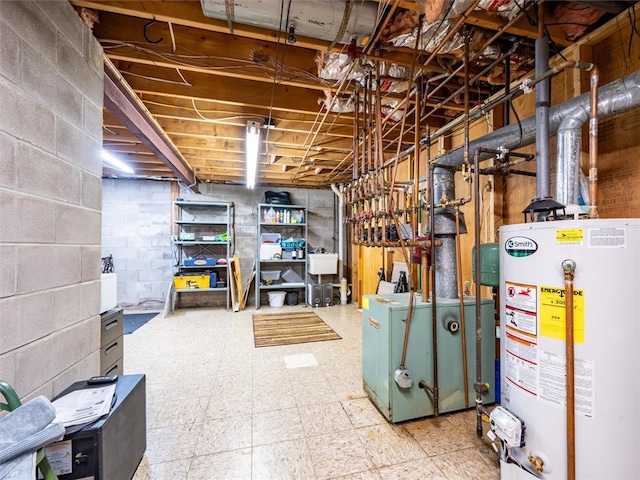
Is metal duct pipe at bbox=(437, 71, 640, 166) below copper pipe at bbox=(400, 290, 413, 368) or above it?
above

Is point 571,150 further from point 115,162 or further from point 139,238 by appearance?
point 139,238

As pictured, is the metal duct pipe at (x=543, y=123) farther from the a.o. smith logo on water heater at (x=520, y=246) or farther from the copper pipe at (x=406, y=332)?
the copper pipe at (x=406, y=332)

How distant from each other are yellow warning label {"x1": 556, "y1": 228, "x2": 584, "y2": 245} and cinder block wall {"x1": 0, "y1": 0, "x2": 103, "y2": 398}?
224cm

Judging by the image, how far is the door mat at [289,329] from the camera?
3.65m

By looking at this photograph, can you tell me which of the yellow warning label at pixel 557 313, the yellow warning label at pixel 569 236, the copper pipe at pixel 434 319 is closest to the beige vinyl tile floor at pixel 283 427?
the copper pipe at pixel 434 319

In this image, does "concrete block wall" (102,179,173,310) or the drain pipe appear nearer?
the drain pipe

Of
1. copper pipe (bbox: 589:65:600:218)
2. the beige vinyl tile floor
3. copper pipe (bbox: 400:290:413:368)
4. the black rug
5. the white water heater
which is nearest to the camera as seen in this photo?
the white water heater

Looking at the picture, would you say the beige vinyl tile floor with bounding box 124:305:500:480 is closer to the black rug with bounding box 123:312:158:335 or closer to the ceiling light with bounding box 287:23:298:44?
the black rug with bounding box 123:312:158:335

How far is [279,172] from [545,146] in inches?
167

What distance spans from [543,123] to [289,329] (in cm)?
366

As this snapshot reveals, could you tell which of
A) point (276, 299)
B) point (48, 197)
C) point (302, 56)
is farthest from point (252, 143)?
point (276, 299)

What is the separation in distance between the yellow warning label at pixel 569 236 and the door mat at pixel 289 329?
2.97 metres

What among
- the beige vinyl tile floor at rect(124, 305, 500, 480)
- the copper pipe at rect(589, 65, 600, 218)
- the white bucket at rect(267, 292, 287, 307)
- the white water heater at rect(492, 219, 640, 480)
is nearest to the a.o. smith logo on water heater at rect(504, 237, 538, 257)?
the white water heater at rect(492, 219, 640, 480)

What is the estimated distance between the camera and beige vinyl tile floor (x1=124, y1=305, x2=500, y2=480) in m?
1.54
